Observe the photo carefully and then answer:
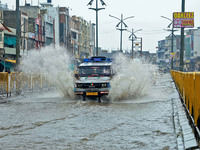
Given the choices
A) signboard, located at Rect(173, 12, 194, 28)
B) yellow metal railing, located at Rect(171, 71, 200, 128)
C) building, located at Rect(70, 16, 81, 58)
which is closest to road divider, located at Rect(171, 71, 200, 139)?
yellow metal railing, located at Rect(171, 71, 200, 128)

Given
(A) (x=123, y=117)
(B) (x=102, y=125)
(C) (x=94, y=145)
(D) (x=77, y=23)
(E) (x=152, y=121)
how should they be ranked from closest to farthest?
1. (C) (x=94, y=145)
2. (B) (x=102, y=125)
3. (E) (x=152, y=121)
4. (A) (x=123, y=117)
5. (D) (x=77, y=23)

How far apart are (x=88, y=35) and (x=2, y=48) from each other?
65.4 m

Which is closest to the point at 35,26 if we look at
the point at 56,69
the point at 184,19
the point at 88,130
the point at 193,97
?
the point at 184,19

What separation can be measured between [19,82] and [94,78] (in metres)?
5.23

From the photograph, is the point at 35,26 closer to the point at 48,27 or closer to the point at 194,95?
the point at 48,27

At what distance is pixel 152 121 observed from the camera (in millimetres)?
11719

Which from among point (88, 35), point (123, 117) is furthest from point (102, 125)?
point (88, 35)

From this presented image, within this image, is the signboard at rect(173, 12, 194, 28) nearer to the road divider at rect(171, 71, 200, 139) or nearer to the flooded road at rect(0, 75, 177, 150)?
the flooded road at rect(0, 75, 177, 150)

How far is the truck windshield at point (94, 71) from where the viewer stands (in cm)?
1981

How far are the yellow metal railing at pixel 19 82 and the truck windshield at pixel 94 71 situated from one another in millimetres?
3619

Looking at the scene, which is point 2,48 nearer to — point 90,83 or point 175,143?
point 90,83

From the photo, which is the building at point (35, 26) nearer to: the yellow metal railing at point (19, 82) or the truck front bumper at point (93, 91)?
the yellow metal railing at point (19, 82)

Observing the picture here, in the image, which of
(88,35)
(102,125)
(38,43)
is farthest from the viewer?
(88,35)

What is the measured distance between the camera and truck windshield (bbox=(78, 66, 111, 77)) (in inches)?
780
